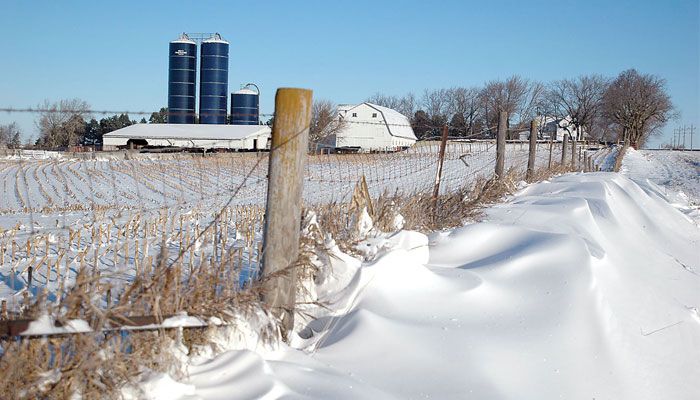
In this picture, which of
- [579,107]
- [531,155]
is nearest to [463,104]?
[579,107]

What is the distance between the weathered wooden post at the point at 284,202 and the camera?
4.28m

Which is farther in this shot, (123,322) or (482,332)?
(482,332)

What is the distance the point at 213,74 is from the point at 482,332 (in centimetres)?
5593

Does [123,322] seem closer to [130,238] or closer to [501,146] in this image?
[501,146]

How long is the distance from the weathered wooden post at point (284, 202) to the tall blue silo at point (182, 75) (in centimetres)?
5116

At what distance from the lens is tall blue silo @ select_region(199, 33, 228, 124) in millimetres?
57312

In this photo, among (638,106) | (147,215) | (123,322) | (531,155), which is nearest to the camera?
(123,322)

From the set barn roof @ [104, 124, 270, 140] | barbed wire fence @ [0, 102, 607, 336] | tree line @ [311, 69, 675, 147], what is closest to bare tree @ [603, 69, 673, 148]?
tree line @ [311, 69, 675, 147]

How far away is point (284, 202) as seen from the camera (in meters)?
4.30

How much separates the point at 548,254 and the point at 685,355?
Answer: 4.44ft

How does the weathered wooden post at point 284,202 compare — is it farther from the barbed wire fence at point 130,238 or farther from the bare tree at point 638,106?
the bare tree at point 638,106

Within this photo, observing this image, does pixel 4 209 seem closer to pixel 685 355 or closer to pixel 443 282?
pixel 443 282

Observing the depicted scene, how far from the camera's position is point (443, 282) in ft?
17.6

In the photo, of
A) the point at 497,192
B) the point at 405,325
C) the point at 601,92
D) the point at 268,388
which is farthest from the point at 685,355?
the point at 601,92
